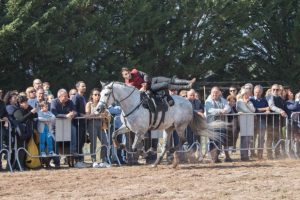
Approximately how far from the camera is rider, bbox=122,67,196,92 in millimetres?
15977

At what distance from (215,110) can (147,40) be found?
1631 cm

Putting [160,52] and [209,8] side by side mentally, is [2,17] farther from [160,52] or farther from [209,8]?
[209,8]

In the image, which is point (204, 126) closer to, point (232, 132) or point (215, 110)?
point (215, 110)

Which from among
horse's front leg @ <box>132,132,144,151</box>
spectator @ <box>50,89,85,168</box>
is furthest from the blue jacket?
horse's front leg @ <box>132,132,144,151</box>

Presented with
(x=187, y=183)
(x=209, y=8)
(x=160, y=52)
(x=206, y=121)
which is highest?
(x=209, y=8)

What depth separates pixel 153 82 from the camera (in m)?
16.0

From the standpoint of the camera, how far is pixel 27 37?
28.0 m

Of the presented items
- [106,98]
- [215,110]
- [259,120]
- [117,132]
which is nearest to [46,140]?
[117,132]

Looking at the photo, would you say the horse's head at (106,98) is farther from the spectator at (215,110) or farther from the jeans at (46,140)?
the spectator at (215,110)

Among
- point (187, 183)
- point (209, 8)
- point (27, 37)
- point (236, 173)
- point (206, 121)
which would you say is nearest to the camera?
point (187, 183)

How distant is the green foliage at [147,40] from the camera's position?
28859 millimetres

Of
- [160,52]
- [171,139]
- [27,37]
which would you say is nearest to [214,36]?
[160,52]

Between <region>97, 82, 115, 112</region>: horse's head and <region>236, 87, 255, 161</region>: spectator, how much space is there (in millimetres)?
3799

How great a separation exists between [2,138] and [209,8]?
2032 cm
